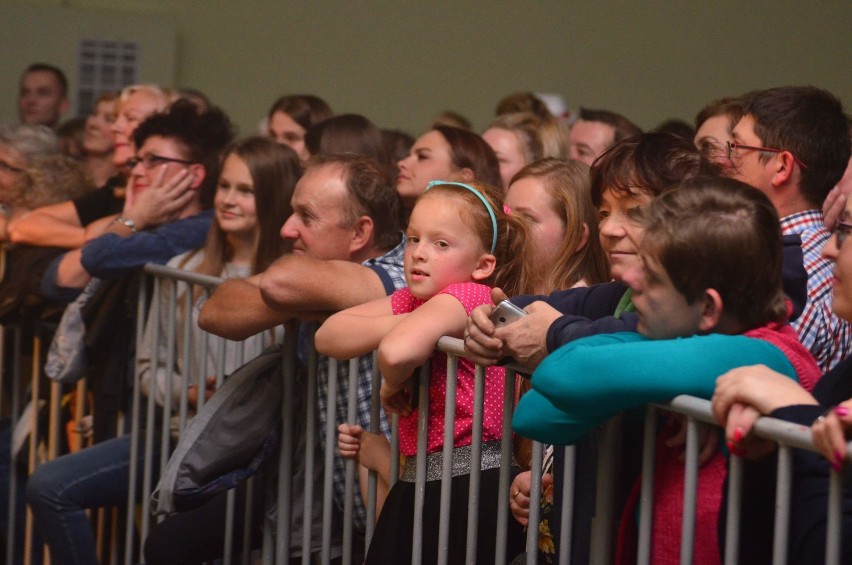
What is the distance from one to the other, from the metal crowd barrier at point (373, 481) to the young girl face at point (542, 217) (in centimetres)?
52

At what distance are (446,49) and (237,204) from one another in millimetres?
4427

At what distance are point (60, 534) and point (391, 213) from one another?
4.88ft

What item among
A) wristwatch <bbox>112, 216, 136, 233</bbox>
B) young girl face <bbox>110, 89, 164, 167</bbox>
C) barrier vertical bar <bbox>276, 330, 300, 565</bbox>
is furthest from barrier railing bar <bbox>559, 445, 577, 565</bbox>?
young girl face <bbox>110, 89, 164, 167</bbox>

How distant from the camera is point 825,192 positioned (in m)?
2.53

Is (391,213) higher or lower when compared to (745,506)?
higher

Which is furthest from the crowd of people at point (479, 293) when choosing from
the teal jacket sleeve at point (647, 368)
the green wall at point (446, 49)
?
the green wall at point (446, 49)

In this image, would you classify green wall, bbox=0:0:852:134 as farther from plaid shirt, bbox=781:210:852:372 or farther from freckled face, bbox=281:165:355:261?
plaid shirt, bbox=781:210:852:372

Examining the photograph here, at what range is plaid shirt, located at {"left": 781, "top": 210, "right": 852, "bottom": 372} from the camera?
2328mm

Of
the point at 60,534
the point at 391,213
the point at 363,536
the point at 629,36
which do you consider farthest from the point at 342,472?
the point at 629,36

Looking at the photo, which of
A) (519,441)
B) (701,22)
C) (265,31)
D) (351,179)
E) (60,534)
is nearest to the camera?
(519,441)

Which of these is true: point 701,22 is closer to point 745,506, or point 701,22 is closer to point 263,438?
point 263,438

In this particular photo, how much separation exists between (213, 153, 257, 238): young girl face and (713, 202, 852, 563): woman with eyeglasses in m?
2.09

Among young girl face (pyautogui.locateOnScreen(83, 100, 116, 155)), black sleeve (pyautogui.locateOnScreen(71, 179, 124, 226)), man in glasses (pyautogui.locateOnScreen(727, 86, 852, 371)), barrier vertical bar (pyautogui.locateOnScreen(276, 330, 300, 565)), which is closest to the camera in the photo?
man in glasses (pyautogui.locateOnScreen(727, 86, 852, 371))

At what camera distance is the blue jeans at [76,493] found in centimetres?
352
